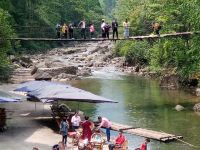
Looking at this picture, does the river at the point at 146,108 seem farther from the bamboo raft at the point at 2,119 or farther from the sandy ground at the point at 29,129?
the bamboo raft at the point at 2,119

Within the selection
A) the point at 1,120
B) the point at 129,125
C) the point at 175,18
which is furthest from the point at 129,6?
the point at 1,120

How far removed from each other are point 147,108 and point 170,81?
11767 millimetres

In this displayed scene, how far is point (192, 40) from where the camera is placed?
3803 centimetres

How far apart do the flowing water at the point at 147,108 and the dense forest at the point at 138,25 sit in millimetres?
3029

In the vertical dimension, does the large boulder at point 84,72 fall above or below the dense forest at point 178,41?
below

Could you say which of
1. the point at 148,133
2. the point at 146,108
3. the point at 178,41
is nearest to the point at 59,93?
the point at 148,133

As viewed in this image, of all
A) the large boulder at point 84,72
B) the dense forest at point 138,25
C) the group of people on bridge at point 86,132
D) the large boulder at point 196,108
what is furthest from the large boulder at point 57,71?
the group of people on bridge at point 86,132

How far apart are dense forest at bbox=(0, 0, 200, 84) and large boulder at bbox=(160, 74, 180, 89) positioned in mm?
669

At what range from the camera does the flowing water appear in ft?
82.8

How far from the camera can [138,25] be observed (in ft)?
212

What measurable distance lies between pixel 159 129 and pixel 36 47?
58.1 metres

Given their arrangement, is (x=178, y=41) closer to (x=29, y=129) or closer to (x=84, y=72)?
Answer: (x=84, y=72)

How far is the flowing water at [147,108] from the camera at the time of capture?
993 inches

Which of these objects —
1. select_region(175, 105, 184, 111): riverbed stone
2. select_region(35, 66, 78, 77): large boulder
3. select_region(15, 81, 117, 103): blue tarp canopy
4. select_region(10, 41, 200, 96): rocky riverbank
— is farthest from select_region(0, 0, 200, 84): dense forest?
select_region(15, 81, 117, 103): blue tarp canopy
